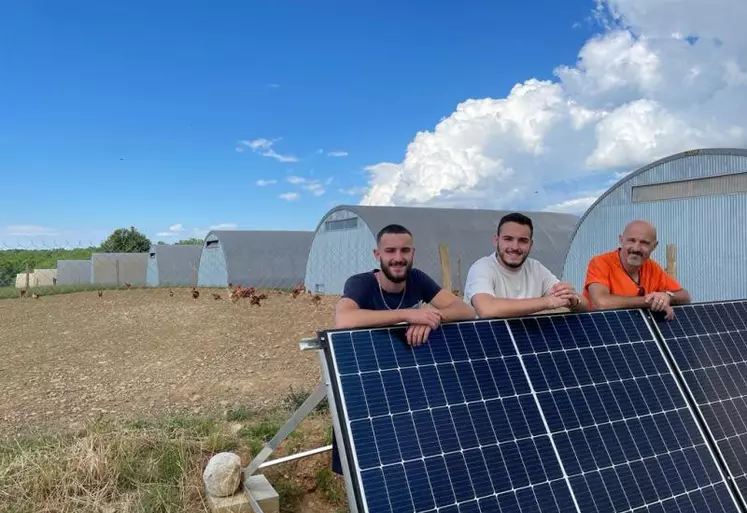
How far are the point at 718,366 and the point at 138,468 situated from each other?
506 cm

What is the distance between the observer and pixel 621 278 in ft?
17.3

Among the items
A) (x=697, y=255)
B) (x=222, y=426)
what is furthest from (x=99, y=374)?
(x=697, y=255)

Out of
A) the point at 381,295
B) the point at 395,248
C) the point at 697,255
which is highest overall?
the point at 395,248

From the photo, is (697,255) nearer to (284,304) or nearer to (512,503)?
(284,304)

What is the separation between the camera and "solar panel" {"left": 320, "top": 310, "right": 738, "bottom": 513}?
10.4 ft

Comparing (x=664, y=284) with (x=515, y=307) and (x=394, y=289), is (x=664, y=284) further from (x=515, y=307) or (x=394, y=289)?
(x=394, y=289)

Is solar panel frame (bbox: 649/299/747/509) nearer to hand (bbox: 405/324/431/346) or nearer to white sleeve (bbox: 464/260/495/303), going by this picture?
white sleeve (bbox: 464/260/495/303)

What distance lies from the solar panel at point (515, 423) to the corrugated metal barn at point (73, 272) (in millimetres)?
44518

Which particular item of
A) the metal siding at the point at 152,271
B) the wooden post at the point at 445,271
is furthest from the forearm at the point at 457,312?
the metal siding at the point at 152,271

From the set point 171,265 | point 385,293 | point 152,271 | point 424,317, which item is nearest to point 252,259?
point 171,265

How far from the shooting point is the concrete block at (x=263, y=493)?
480 cm

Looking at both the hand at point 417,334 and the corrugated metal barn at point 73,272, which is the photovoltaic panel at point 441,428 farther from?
the corrugated metal barn at point 73,272

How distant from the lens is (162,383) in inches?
393

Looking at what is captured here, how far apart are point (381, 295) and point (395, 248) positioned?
0.40m
